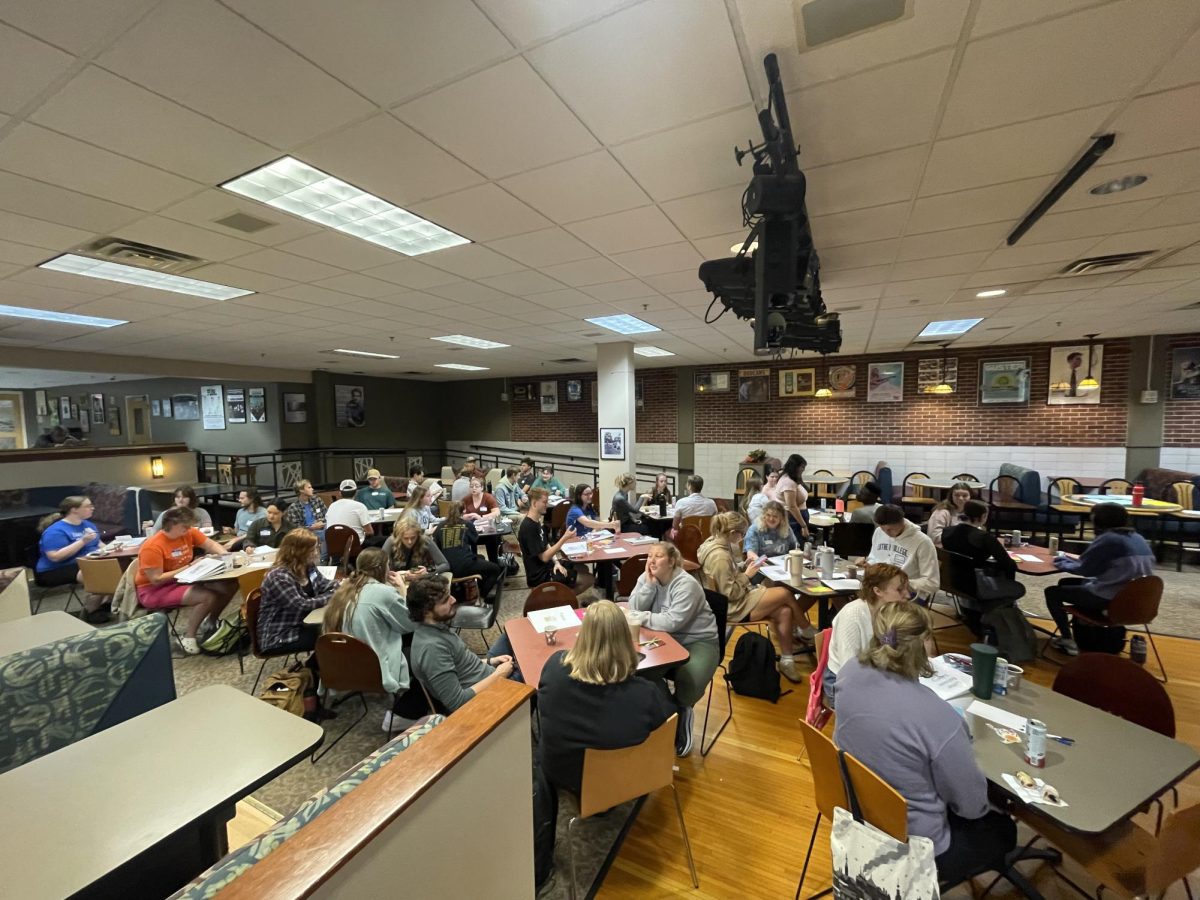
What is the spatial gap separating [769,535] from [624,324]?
3.30 m

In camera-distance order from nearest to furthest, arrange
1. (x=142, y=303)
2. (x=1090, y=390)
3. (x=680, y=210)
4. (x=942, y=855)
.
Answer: (x=942, y=855)
(x=680, y=210)
(x=142, y=303)
(x=1090, y=390)

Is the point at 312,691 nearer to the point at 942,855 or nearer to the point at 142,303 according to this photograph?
the point at 942,855

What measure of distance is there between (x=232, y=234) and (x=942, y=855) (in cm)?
479

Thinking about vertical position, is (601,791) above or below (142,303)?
below

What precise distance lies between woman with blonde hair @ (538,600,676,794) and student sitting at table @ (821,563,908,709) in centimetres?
106

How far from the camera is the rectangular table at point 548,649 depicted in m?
2.44

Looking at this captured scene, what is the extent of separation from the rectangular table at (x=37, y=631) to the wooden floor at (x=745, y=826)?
2925 mm

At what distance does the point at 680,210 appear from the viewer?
2.93 m

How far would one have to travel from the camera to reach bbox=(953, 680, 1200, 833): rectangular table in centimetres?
157

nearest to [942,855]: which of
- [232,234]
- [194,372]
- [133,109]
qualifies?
[133,109]

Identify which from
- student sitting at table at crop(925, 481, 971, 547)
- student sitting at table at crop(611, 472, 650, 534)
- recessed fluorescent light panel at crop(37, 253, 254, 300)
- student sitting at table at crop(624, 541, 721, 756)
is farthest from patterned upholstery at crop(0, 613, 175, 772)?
student sitting at table at crop(925, 481, 971, 547)

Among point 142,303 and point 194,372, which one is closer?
point 142,303

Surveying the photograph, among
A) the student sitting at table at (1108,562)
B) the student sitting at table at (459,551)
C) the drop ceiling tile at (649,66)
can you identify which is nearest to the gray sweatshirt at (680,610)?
the student sitting at table at (459,551)

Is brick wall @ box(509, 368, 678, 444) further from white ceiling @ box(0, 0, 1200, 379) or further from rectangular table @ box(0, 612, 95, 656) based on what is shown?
rectangular table @ box(0, 612, 95, 656)
